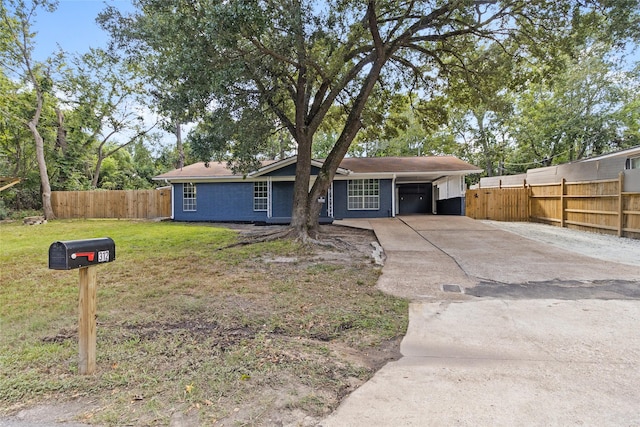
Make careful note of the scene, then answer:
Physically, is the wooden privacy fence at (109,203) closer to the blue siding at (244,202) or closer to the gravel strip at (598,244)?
the blue siding at (244,202)

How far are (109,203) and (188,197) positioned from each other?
235 inches

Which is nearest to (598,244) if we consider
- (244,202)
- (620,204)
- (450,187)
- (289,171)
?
(620,204)

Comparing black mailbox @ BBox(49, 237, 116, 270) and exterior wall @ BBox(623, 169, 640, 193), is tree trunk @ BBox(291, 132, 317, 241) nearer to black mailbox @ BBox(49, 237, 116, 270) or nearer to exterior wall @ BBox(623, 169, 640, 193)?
black mailbox @ BBox(49, 237, 116, 270)

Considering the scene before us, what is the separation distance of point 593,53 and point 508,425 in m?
27.1

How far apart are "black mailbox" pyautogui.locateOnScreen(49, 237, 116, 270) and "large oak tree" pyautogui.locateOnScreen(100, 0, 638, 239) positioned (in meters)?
5.03

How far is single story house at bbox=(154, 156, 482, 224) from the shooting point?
53.7ft

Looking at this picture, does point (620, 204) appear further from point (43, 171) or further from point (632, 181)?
point (43, 171)

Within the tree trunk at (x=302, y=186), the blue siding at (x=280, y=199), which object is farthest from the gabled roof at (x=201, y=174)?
the tree trunk at (x=302, y=186)

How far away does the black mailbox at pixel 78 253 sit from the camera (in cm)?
244

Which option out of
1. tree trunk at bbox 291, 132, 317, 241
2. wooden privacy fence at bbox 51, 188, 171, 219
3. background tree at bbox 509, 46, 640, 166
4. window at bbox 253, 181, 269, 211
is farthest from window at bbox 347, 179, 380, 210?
background tree at bbox 509, 46, 640, 166

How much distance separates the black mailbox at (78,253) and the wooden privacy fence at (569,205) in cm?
1369

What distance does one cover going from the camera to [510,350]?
3.19 meters

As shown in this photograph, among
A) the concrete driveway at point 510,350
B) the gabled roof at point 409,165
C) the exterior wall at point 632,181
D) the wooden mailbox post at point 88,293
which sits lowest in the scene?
the concrete driveway at point 510,350

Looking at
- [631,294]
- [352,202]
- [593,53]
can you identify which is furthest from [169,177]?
[593,53]
